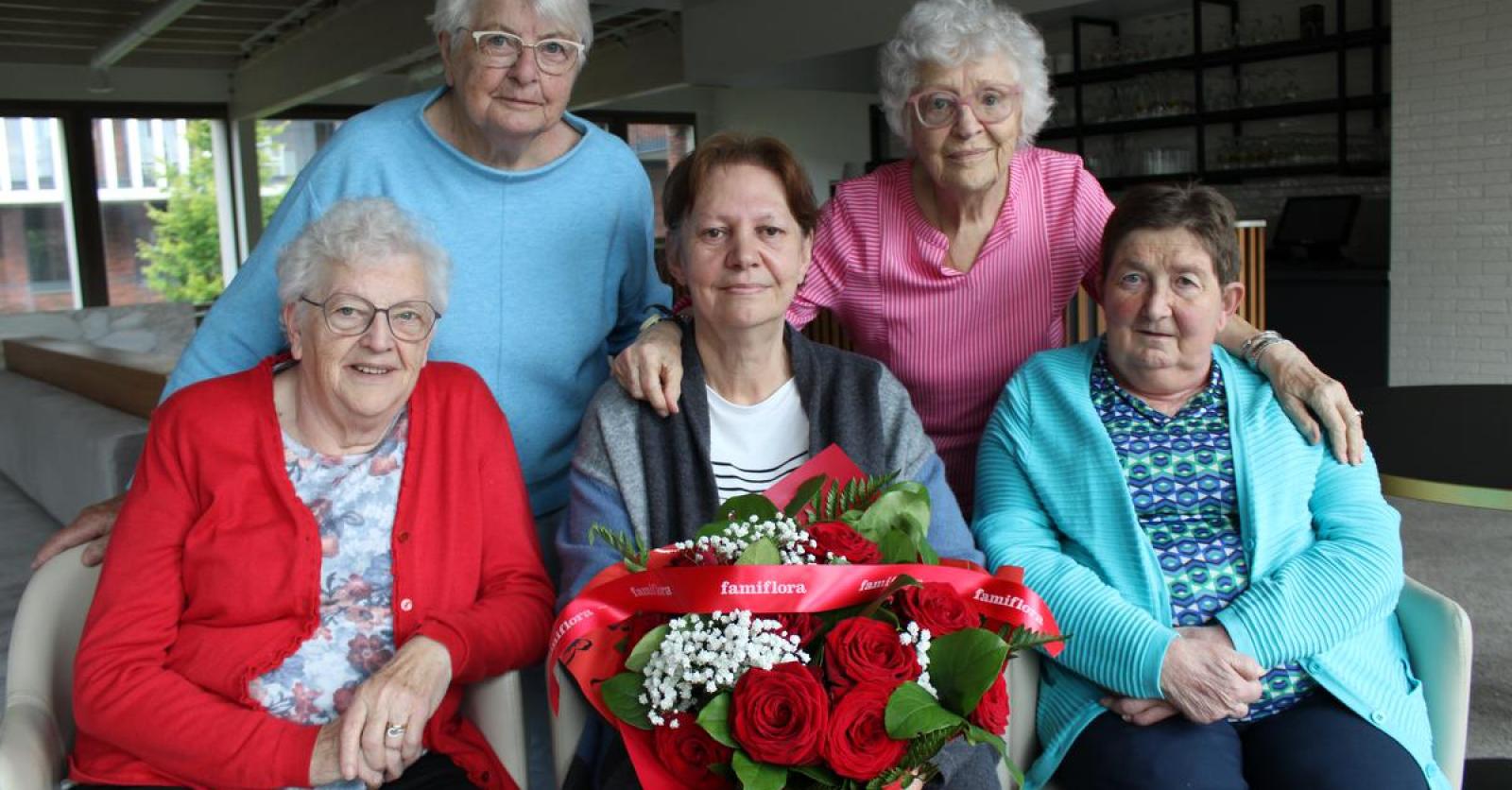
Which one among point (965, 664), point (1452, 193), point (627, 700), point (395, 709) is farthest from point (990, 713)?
point (1452, 193)

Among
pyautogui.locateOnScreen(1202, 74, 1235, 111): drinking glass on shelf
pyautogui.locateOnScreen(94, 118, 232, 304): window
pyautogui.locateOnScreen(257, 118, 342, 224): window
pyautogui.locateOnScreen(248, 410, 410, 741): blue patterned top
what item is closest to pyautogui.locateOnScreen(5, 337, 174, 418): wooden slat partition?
pyautogui.locateOnScreen(248, 410, 410, 741): blue patterned top

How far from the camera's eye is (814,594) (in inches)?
54.3

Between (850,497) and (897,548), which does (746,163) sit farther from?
(897,548)

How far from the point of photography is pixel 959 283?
2396 millimetres

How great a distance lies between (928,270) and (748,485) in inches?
25.8

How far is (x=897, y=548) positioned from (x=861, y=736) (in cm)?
28

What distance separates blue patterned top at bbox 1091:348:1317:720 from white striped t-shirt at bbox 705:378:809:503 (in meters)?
0.53

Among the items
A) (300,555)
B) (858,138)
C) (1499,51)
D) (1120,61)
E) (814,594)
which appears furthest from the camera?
(858,138)

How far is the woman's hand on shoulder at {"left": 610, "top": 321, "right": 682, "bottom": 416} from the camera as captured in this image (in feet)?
6.45

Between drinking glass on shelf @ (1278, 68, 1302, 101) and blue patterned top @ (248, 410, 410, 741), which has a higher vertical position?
drinking glass on shelf @ (1278, 68, 1302, 101)

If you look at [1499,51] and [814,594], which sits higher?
[1499,51]

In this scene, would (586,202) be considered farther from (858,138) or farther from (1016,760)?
(858,138)

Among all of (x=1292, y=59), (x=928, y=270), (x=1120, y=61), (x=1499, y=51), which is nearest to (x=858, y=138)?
(x=1120, y=61)

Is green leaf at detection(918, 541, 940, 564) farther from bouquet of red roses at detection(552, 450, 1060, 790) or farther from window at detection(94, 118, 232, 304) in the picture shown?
window at detection(94, 118, 232, 304)
